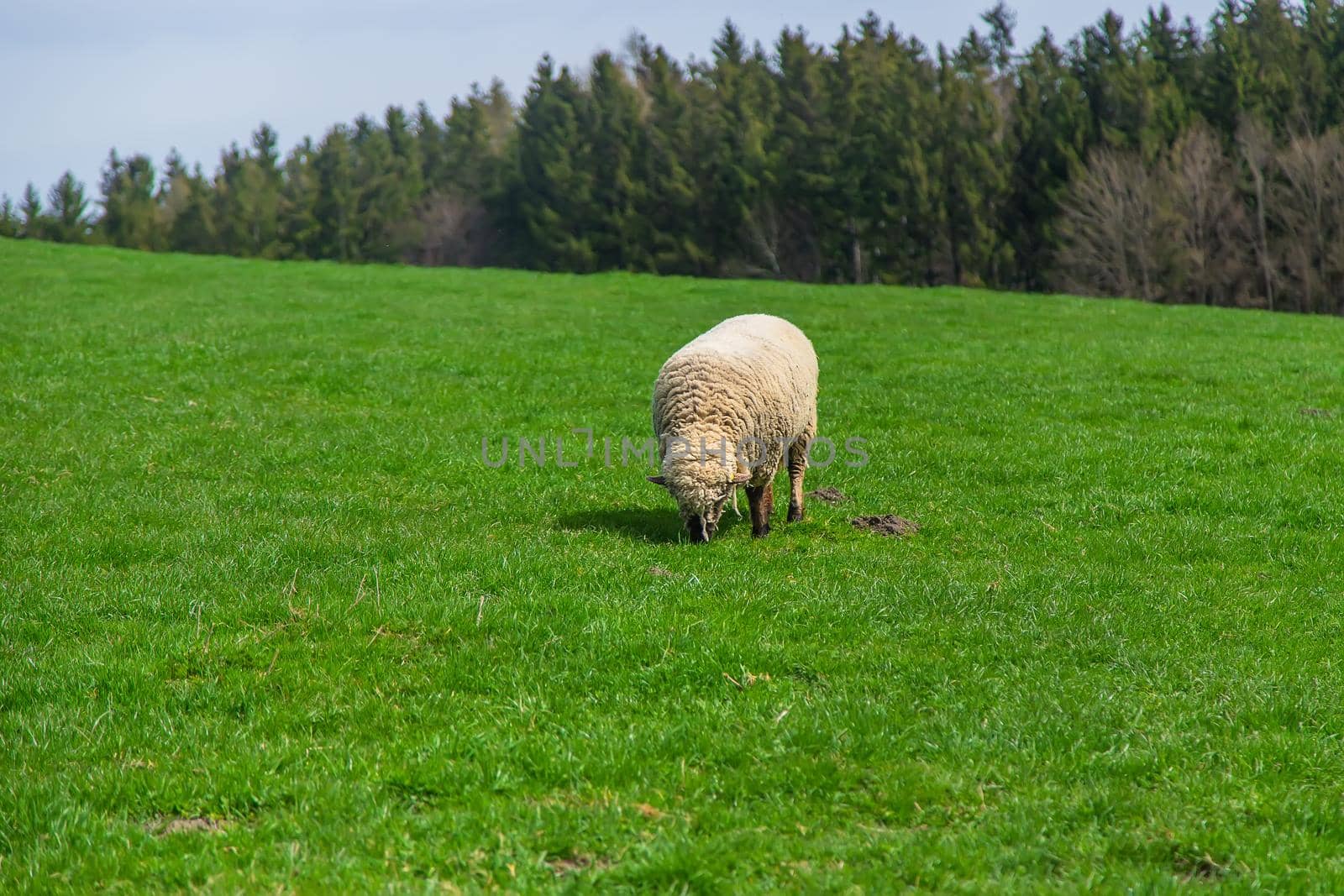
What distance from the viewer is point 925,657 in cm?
740

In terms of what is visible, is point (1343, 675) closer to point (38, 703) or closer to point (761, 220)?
point (38, 703)

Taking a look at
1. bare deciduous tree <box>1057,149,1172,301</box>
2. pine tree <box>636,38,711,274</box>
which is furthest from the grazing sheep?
pine tree <box>636,38,711,274</box>

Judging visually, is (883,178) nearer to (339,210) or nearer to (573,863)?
(339,210)

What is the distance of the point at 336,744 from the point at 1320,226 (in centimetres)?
5392

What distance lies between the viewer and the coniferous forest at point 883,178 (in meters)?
51.1

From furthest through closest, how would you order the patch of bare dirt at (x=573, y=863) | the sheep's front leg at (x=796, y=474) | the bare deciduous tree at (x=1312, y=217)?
the bare deciduous tree at (x=1312, y=217), the sheep's front leg at (x=796, y=474), the patch of bare dirt at (x=573, y=863)

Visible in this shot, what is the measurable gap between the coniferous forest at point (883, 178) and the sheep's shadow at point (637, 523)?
44.9m

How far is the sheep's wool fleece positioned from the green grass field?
2.42ft

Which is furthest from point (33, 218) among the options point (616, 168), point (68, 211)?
point (616, 168)

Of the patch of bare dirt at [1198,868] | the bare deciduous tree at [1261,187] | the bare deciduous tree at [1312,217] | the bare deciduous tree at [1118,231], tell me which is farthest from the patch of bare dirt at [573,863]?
the bare deciduous tree at [1261,187]

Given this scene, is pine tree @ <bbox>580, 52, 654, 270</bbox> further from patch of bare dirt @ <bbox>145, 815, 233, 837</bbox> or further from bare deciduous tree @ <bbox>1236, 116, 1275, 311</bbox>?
patch of bare dirt @ <bbox>145, 815, 233, 837</bbox>

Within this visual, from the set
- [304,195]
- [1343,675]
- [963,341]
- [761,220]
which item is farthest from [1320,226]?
[304,195]

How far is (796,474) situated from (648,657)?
15.3 ft

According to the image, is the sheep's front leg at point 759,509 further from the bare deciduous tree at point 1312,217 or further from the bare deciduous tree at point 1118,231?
the bare deciduous tree at point 1312,217
